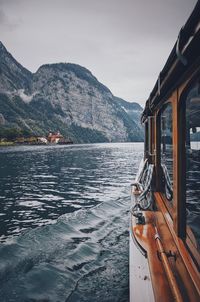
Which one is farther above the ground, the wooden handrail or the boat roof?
the boat roof

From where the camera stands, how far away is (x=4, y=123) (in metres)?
187

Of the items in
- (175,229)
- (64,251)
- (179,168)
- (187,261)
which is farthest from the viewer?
(64,251)

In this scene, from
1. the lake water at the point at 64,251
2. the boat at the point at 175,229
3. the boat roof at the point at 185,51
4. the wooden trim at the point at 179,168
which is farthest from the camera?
the lake water at the point at 64,251

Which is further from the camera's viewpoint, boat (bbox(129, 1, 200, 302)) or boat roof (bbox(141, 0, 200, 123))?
boat (bbox(129, 1, 200, 302))

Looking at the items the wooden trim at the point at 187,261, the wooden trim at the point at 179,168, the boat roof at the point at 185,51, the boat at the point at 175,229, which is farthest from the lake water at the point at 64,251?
the boat roof at the point at 185,51

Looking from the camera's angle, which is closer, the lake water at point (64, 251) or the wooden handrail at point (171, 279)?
the wooden handrail at point (171, 279)

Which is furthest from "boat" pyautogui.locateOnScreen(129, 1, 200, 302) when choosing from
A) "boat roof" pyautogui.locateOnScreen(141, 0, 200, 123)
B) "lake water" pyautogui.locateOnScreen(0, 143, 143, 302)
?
"lake water" pyautogui.locateOnScreen(0, 143, 143, 302)

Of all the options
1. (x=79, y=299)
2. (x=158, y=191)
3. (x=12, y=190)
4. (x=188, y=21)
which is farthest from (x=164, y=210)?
(x=12, y=190)

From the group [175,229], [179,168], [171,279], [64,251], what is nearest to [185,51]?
[179,168]

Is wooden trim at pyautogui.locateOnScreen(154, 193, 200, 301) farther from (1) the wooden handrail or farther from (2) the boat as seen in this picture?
(1) the wooden handrail

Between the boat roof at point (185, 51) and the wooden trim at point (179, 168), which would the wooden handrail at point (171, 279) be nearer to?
the wooden trim at point (179, 168)

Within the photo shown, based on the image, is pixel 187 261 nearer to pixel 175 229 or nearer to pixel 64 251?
pixel 175 229

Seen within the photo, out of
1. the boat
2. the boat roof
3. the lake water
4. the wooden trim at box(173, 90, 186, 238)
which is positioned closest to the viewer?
the boat roof

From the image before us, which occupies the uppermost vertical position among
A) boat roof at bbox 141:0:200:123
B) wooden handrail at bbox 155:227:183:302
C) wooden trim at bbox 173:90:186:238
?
boat roof at bbox 141:0:200:123
